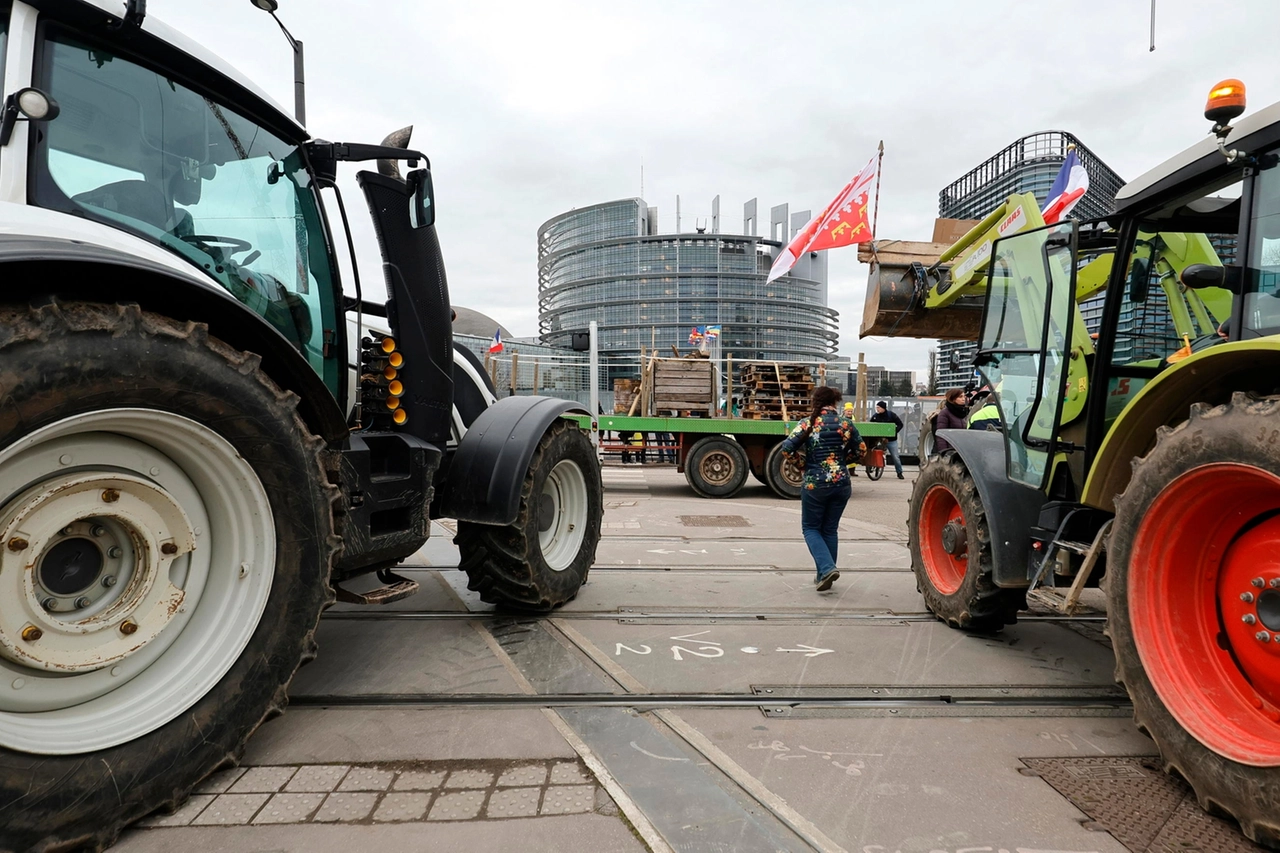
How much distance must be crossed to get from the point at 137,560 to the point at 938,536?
441 centimetres

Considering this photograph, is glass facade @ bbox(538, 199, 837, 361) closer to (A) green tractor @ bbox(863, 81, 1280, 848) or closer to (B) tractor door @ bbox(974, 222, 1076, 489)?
(B) tractor door @ bbox(974, 222, 1076, 489)

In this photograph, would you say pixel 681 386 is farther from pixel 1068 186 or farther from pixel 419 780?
pixel 419 780

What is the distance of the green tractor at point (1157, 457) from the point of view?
2.24 m

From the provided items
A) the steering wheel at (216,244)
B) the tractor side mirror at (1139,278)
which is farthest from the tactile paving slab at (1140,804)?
the steering wheel at (216,244)

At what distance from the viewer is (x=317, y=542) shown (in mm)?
2533

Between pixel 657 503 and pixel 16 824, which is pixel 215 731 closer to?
pixel 16 824

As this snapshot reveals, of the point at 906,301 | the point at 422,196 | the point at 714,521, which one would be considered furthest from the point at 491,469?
the point at 714,521

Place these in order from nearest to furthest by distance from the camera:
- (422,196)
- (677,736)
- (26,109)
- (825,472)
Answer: (26,109) → (677,736) → (422,196) → (825,472)

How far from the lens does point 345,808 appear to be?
88.0 inches

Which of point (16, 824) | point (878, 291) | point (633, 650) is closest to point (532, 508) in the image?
point (633, 650)

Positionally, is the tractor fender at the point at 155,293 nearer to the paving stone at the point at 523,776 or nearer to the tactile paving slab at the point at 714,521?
the paving stone at the point at 523,776

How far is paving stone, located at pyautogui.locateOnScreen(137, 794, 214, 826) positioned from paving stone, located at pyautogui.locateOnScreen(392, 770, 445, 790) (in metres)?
0.59

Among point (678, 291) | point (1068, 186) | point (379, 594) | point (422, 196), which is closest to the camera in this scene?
point (379, 594)

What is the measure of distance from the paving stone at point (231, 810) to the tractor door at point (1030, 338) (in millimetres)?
3776
